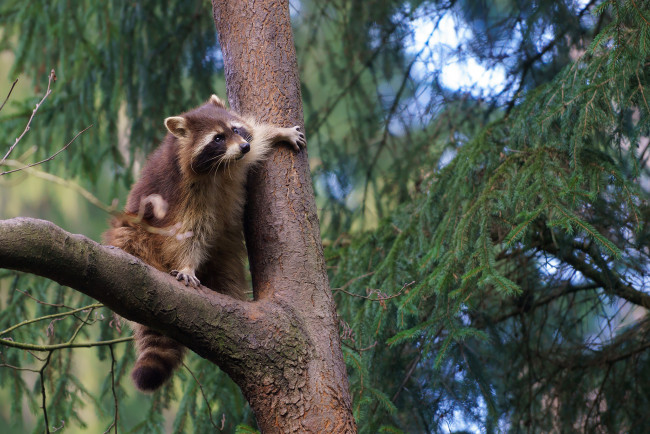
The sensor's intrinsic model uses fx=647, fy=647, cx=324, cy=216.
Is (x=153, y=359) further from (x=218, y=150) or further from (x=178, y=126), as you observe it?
(x=178, y=126)

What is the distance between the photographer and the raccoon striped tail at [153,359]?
9.07 ft

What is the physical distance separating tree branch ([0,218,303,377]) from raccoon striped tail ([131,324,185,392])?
2.00ft

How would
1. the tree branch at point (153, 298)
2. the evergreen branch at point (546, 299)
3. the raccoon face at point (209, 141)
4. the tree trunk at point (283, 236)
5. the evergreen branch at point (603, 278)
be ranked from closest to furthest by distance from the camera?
the tree branch at point (153, 298) → the tree trunk at point (283, 236) → the raccoon face at point (209, 141) → the evergreen branch at point (603, 278) → the evergreen branch at point (546, 299)

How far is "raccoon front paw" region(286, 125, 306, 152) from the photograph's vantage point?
286 cm

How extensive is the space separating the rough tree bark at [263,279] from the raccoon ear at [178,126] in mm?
514

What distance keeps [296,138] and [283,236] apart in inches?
19.5

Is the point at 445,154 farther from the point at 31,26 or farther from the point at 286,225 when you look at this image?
the point at 31,26

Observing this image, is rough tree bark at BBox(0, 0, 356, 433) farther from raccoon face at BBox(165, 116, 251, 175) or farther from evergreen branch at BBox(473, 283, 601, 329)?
evergreen branch at BBox(473, 283, 601, 329)

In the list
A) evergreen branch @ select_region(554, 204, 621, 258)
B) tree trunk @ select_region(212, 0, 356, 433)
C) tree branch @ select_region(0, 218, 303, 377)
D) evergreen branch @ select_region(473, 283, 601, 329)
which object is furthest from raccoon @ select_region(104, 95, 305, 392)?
evergreen branch @ select_region(473, 283, 601, 329)

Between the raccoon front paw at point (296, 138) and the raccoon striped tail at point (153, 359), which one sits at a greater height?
the raccoon front paw at point (296, 138)

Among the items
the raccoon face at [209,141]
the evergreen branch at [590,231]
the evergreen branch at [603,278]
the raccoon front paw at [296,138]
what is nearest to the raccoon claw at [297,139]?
the raccoon front paw at [296,138]

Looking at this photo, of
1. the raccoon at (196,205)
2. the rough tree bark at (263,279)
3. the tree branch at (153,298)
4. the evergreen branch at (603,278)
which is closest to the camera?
the tree branch at (153,298)

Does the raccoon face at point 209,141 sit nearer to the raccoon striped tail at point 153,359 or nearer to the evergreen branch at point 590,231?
the raccoon striped tail at point 153,359

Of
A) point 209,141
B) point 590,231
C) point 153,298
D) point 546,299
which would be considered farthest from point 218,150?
point 546,299
